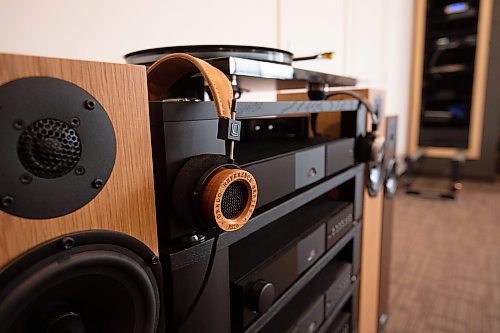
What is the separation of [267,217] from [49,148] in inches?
13.9

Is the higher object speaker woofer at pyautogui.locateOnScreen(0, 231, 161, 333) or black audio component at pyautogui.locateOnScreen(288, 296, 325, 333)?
speaker woofer at pyautogui.locateOnScreen(0, 231, 161, 333)

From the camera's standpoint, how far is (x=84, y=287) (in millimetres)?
317

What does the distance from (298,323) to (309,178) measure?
11.6 inches

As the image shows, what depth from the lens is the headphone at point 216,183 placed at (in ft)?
1.20

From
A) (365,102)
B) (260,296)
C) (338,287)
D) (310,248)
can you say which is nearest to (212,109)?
(260,296)

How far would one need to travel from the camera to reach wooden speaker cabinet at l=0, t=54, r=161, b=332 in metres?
0.26

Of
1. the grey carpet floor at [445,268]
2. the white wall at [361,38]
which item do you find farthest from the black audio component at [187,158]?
the grey carpet floor at [445,268]

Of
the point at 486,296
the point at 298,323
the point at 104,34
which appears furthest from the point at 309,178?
the point at 486,296

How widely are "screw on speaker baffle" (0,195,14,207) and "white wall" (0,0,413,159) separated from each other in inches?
17.7

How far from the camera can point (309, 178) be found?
0.67 meters

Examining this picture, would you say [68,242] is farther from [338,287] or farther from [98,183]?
[338,287]

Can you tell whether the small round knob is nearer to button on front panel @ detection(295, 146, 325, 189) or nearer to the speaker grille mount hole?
button on front panel @ detection(295, 146, 325, 189)

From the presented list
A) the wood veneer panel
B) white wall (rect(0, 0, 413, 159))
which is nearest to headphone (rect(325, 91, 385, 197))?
white wall (rect(0, 0, 413, 159))

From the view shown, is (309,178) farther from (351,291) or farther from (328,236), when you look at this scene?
(351,291)
